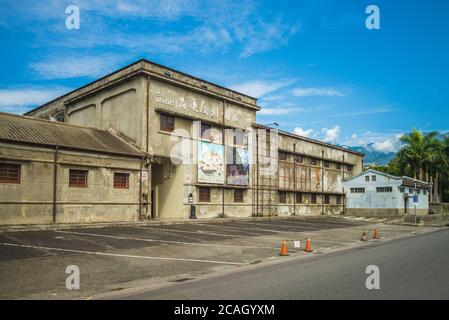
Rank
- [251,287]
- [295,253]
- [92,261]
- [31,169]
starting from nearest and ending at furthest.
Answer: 1. [251,287]
2. [92,261]
3. [295,253]
4. [31,169]

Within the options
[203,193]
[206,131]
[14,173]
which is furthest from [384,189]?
→ [14,173]

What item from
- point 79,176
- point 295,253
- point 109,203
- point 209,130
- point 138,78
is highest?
point 138,78

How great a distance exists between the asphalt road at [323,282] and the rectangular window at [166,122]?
16.5 meters

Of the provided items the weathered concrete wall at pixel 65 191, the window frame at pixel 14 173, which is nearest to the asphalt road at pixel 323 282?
the weathered concrete wall at pixel 65 191

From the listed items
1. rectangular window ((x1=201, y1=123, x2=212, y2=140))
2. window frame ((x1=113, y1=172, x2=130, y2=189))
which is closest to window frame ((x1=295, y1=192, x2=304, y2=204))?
rectangular window ((x1=201, y1=123, x2=212, y2=140))

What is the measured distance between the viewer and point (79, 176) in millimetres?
21000

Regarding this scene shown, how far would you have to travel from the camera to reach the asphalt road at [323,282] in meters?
7.07

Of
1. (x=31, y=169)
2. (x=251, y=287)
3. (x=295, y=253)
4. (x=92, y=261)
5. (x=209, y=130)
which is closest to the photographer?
(x=251, y=287)

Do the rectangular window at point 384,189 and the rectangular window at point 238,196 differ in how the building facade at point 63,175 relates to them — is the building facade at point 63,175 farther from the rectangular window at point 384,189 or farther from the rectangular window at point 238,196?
the rectangular window at point 384,189

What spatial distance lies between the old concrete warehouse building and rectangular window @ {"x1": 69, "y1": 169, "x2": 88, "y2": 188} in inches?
2.1

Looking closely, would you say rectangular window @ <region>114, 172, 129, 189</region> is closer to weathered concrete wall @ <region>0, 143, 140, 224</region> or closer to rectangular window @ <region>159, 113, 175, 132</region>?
weathered concrete wall @ <region>0, 143, 140, 224</region>
